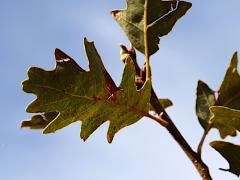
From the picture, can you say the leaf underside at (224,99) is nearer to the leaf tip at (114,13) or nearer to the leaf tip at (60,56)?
the leaf tip at (114,13)

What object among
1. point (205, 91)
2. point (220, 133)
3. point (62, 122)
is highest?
point (62, 122)

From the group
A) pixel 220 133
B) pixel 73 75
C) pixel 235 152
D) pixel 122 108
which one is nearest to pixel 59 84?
pixel 73 75

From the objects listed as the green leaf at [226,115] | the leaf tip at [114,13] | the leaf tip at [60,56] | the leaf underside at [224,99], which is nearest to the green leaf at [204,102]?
the leaf underside at [224,99]

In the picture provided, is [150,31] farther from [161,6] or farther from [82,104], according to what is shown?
[82,104]

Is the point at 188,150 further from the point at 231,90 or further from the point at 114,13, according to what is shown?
the point at 114,13

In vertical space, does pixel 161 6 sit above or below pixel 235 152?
above

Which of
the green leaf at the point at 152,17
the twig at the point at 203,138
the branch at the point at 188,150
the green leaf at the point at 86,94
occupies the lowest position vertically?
the twig at the point at 203,138
